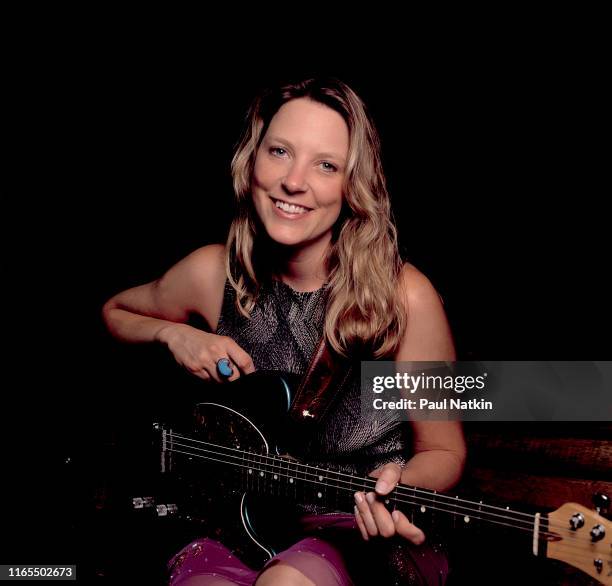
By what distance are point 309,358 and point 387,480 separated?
0.52 meters

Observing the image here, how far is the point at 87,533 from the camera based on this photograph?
6.34 feet

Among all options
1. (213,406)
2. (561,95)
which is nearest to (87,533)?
(213,406)

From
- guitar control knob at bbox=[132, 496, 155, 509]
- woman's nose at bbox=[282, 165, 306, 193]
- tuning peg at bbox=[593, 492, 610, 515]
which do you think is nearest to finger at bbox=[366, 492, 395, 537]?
tuning peg at bbox=[593, 492, 610, 515]

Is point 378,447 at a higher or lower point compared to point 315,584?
higher

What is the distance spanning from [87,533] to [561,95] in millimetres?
1997

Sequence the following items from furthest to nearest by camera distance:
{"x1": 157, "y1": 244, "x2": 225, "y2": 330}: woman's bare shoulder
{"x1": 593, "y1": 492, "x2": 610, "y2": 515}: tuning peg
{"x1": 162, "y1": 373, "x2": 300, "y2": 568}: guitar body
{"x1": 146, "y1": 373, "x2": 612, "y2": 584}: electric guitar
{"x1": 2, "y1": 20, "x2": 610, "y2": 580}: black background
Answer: {"x1": 2, "y1": 20, "x2": 610, "y2": 580}: black background → {"x1": 157, "y1": 244, "x2": 225, "y2": 330}: woman's bare shoulder → {"x1": 162, "y1": 373, "x2": 300, "y2": 568}: guitar body → {"x1": 146, "y1": 373, "x2": 612, "y2": 584}: electric guitar → {"x1": 593, "y1": 492, "x2": 610, "y2": 515}: tuning peg

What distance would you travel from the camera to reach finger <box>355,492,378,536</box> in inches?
56.5

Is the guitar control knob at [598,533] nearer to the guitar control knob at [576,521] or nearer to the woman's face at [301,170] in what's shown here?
the guitar control knob at [576,521]

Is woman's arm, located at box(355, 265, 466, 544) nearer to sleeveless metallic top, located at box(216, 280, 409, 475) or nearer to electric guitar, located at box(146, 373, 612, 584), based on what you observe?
sleeveless metallic top, located at box(216, 280, 409, 475)

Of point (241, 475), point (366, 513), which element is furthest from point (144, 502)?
point (366, 513)

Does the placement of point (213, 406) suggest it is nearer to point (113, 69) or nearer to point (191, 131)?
point (191, 131)

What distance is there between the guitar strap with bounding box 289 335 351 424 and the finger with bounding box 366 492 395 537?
0.31 metres

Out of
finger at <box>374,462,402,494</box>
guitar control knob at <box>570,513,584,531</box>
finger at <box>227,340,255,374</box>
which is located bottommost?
guitar control knob at <box>570,513,584,531</box>

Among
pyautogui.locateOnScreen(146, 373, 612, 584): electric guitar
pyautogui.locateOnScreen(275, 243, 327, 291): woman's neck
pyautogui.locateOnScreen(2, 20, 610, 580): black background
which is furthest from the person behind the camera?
pyautogui.locateOnScreen(2, 20, 610, 580): black background
